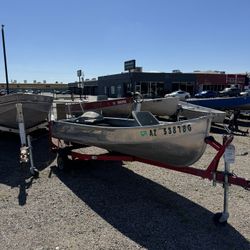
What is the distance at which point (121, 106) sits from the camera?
13242 mm

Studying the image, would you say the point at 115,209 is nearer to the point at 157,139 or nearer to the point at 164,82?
the point at 157,139

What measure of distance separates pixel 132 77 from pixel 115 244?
1685 inches

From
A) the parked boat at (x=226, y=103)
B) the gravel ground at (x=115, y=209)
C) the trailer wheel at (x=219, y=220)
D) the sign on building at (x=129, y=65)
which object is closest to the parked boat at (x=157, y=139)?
the gravel ground at (x=115, y=209)

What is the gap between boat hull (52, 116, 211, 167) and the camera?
498cm

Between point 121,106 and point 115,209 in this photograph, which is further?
point 121,106

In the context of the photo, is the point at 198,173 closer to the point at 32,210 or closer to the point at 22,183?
the point at 32,210

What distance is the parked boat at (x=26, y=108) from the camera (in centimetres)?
960

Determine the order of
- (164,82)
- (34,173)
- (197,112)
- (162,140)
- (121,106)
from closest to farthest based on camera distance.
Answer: (162,140)
(34,173)
(121,106)
(197,112)
(164,82)

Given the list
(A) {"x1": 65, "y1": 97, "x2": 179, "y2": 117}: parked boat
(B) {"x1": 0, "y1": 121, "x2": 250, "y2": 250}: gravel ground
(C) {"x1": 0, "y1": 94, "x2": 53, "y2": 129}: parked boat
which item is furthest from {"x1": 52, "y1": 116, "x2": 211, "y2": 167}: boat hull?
(A) {"x1": 65, "y1": 97, "x2": 179, "y2": 117}: parked boat

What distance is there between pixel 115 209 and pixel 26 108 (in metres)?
5.72

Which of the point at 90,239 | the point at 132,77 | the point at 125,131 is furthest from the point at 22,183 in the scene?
the point at 132,77

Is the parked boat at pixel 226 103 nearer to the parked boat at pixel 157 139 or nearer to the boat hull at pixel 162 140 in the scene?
the parked boat at pixel 157 139

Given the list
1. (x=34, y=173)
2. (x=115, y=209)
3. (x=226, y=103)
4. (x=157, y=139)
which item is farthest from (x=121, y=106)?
(x=115, y=209)

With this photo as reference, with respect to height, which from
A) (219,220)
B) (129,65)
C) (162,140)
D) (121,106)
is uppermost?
(129,65)
